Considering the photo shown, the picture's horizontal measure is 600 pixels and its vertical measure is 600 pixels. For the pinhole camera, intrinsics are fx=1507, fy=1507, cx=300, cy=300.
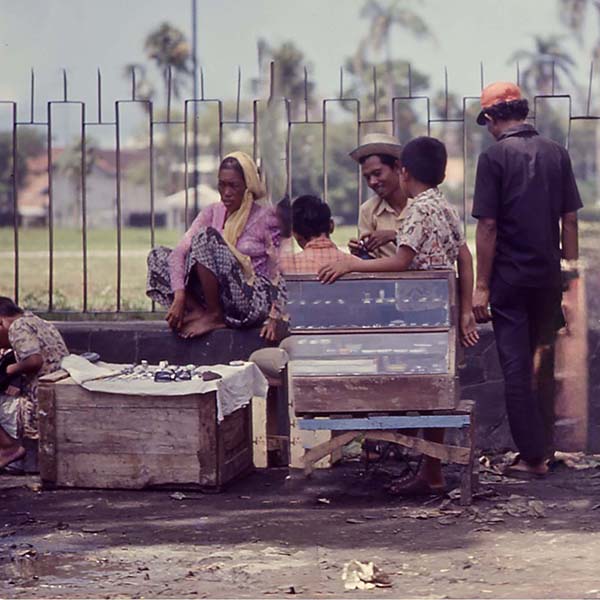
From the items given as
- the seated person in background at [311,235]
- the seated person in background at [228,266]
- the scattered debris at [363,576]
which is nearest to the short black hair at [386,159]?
the seated person in background at [311,235]

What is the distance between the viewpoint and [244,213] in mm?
8797

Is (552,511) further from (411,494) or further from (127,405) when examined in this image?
(127,405)

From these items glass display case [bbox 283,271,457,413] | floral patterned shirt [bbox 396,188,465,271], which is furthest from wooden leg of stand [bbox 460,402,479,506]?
floral patterned shirt [bbox 396,188,465,271]

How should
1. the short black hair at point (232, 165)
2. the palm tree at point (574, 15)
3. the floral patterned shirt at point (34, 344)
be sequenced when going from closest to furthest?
the floral patterned shirt at point (34, 344) → the short black hair at point (232, 165) → the palm tree at point (574, 15)

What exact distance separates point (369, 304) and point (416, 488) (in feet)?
3.20

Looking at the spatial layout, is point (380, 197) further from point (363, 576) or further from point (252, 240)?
point (363, 576)

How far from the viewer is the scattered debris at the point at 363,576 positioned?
221 inches

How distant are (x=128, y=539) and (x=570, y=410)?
309 centimetres

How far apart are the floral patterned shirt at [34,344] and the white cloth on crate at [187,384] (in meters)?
0.11

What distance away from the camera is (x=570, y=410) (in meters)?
8.58

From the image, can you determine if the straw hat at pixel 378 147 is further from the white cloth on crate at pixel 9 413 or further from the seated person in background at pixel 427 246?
the white cloth on crate at pixel 9 413

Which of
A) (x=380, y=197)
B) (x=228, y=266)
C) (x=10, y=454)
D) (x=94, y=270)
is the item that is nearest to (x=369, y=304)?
(x=380, y=197)

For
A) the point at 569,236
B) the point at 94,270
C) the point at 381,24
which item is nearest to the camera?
the point at 569,236

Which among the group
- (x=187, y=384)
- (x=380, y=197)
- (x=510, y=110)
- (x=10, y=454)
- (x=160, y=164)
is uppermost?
(x=160, y=164)
